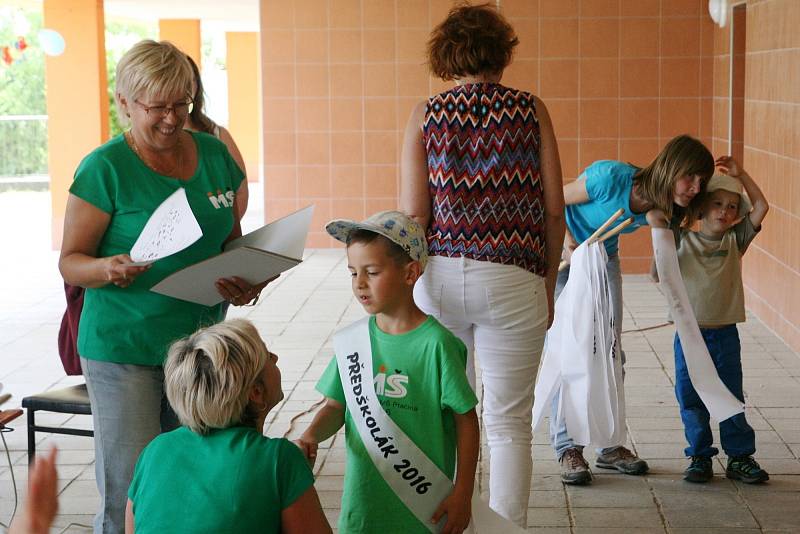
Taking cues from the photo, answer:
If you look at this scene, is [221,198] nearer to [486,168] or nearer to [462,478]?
[486,168]

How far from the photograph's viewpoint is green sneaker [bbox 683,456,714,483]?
4.27 meters

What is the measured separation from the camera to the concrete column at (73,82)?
38.7 feet

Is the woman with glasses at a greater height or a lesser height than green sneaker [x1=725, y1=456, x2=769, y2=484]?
greater

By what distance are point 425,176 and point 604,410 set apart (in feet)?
4.67

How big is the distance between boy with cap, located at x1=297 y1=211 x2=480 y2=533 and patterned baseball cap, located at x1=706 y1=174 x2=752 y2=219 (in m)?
1.79

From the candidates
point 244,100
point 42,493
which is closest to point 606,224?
point 42,493

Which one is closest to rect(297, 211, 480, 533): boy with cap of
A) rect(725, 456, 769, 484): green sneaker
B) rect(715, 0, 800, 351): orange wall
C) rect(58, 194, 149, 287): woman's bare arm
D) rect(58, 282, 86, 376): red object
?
rect(58, 194, 149, 287): woman's bare arm

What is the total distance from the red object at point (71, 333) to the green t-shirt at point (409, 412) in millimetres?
→ 937

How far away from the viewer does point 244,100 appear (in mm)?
22297

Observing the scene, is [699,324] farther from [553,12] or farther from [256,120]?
[256,120]

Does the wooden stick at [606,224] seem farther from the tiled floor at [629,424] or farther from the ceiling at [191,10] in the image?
the ceiling at [191,10]

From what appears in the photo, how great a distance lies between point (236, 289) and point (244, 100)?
1988 cm

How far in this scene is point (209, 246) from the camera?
9.55 ft

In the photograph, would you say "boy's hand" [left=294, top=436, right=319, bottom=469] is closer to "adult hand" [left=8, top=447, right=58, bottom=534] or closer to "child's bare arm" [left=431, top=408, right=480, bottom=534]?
"child's bare arm" [left=431, top=408, right=480, bottom=534]
